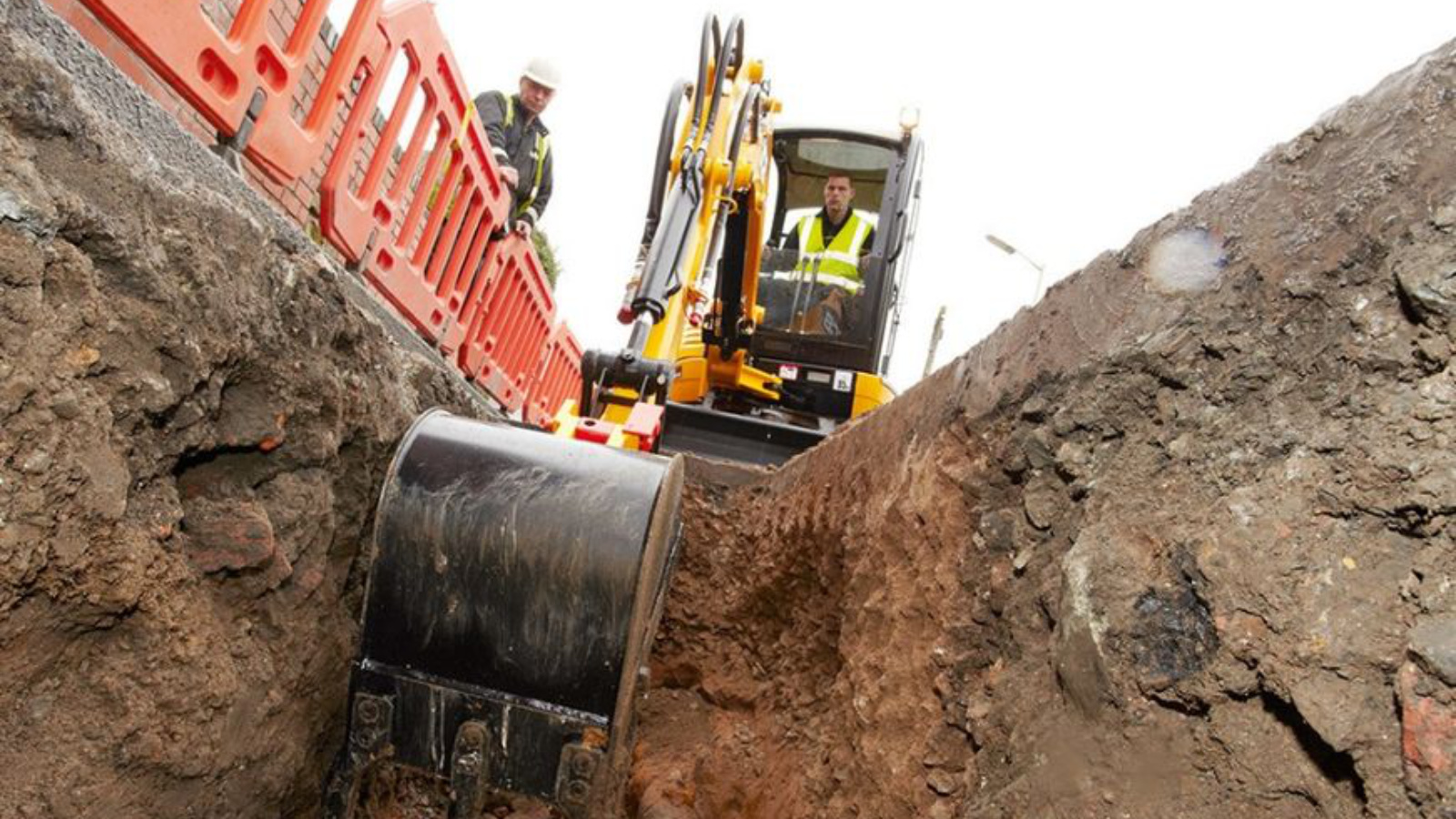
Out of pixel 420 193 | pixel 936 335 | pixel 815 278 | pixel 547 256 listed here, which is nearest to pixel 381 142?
pixel 420 193

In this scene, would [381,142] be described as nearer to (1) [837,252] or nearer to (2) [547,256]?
(1) [837,252]

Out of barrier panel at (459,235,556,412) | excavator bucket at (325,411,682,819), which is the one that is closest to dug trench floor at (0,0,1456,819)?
excavator bucket at (325,411,682,819)

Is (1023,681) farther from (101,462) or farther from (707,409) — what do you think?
(707,409)

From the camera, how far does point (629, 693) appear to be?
223 centimetres

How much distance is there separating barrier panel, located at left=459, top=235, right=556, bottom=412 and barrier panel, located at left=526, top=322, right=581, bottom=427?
24cm

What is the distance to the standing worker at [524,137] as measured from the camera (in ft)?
20.0

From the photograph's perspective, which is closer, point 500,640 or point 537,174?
point 500,640

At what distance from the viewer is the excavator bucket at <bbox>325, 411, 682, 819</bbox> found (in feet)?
6.79

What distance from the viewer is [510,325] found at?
7184 mm

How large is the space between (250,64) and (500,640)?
7.25ft

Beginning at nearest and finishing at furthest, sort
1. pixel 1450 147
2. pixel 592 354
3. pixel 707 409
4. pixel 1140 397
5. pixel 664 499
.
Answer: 1. pixel 1450 147
2. pixel 1140 397
3. pixel 664 499
4. pixel 592 354
5. pixel 707 409

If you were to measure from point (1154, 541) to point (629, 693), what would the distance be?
1301mm

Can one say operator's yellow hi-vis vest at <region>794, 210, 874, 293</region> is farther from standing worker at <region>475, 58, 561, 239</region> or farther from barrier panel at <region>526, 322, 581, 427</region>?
barrier panel at <region>526, 322, 581, 427</region>

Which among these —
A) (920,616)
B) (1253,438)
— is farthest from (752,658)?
(1253,438)
